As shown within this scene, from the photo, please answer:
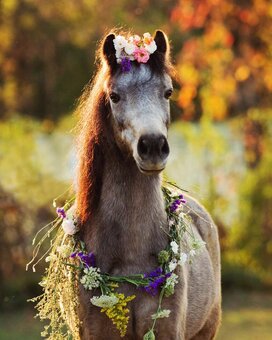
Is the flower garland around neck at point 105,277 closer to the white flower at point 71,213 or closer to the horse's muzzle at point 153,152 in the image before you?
the white flower at point 71,213

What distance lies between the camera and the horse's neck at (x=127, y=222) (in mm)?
5648

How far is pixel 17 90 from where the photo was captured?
27.7m

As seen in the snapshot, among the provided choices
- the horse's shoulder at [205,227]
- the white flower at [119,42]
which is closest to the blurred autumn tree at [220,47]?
the horse's shoulder at [205,227]

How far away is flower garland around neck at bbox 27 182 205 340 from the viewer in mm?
5543

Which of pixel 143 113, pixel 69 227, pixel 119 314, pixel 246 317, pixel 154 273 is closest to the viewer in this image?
pixel 143 113

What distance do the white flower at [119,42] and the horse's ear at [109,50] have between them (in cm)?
3

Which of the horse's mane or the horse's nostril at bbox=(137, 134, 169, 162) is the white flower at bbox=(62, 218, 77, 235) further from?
the horse's nostril at bbox=(137, 134, 169, 162)

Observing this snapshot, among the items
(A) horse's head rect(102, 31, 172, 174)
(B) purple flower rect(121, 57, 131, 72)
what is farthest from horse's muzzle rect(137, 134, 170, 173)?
(B) purple flower rect(121, 57, 131, 72)

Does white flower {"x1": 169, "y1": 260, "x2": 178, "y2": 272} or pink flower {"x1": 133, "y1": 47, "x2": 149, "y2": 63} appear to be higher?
pink flower {"x1": 133, "y1": 47, "x2": 149, "y2": 63}

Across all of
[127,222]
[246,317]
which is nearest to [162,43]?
[127,222]

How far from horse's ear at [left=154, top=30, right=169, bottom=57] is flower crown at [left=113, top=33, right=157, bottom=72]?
0.06m

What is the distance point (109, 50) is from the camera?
5.69m

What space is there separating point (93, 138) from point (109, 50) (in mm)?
527

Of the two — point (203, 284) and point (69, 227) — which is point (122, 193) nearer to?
point (69, 227)
